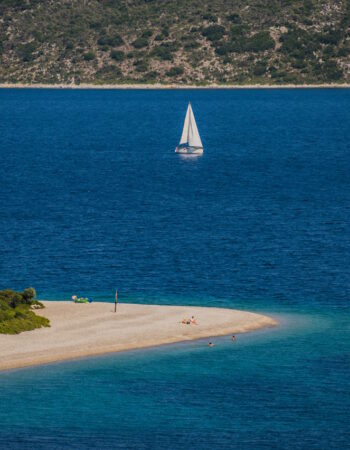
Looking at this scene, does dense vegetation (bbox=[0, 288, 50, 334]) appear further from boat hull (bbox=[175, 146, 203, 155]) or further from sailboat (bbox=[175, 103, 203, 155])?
boat hull (bbox=[175, 146, 203, 155])

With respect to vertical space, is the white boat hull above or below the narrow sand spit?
above

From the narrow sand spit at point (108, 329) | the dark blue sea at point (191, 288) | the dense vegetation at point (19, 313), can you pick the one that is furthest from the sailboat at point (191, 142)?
the dense vegetation at point (19, 313)

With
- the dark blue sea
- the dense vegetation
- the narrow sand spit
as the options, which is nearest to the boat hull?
the dark blue sea

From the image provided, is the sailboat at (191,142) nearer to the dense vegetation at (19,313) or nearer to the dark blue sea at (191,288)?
the dark blue sea at (191,288)

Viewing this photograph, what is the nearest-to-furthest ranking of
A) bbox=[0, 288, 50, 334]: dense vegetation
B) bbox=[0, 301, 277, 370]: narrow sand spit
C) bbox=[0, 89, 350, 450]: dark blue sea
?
bbox=[0, 89, 350, 450]: dark blue sea
bbox=[0, 301, 277, 370]: narrow sand spit
bbox=[0, 288, 50, 334]: dense vegetation

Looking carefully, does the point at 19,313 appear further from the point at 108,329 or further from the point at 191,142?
the point at 191,142

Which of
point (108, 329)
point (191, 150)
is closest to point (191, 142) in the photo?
point (191, 150)
